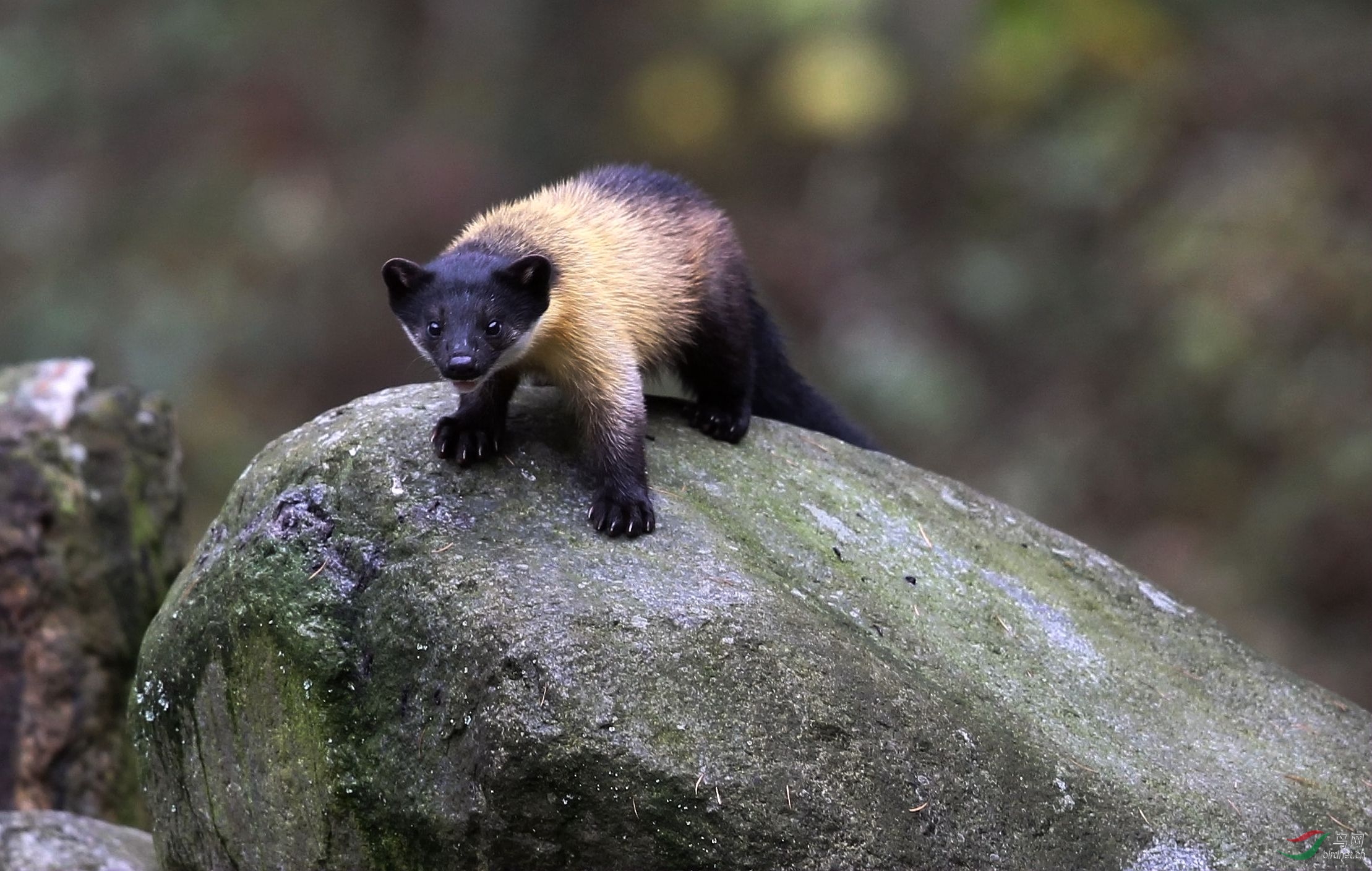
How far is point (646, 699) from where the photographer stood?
4535mm

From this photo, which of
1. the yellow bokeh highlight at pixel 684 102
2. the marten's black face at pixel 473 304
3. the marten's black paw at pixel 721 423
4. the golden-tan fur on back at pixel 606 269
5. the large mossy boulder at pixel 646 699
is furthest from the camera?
the yellow bokeh highlight at pixel 684 102

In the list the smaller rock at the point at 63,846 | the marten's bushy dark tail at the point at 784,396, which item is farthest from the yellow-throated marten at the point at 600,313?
the smaller rock at the point at 63,846

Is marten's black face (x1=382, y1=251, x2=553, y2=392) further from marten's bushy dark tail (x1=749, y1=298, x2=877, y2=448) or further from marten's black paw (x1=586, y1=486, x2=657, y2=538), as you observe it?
marten's bushy dark tail (x1=749, y1=298, x2=877, y2=448)

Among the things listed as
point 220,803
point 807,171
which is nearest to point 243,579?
point 220,803

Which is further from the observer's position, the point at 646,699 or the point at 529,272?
the point at 529,272

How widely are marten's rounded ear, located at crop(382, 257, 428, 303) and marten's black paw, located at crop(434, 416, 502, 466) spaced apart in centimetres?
53

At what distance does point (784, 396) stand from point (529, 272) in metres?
2.45

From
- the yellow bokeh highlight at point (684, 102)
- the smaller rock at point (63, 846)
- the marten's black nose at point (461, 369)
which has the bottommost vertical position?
the smaller rock at point (63, 846)

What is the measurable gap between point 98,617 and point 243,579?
2.73 meters

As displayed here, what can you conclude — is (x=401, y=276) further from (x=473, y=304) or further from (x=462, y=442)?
(x=462, y=442)

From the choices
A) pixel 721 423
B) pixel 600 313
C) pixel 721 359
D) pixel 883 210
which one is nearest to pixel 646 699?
pixel 600 313

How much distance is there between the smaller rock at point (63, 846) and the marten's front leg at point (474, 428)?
2318 mm

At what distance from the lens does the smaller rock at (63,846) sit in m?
5.77

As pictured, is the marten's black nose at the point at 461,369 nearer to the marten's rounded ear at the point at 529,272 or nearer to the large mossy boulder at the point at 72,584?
the marten's rounded ear at the point at 529,272
